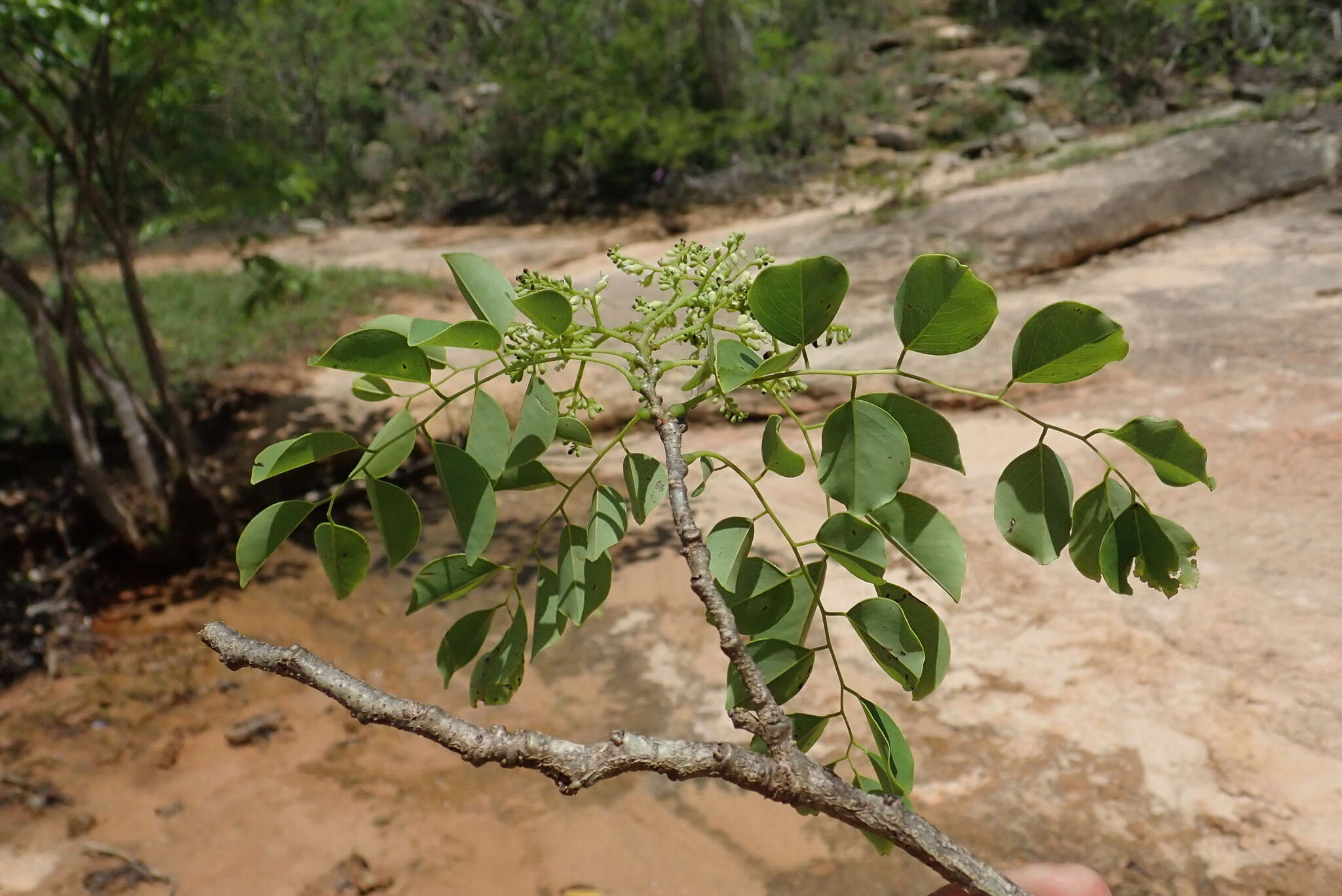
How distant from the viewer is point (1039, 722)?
245 centimetres

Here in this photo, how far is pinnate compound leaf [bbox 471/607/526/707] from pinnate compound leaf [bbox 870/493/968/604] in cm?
33

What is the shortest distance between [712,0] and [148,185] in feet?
24.1

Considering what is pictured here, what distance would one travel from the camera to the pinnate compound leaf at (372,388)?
2.51 ft

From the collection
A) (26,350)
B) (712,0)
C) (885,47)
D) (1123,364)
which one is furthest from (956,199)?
(885,47)

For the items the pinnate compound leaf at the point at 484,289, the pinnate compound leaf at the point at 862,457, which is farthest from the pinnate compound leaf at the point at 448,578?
the pinnate compound leaf at the point at 862,457

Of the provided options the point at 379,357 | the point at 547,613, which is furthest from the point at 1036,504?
the point at 379,357

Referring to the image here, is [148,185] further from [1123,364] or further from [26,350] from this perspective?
[1123,364]

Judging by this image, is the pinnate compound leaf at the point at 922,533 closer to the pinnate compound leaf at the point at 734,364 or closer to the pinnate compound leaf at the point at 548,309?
the pinnate compound leaf at the point at 734,364

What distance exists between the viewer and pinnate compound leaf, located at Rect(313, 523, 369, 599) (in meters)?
0.74

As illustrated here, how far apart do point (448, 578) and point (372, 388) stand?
0.19 m

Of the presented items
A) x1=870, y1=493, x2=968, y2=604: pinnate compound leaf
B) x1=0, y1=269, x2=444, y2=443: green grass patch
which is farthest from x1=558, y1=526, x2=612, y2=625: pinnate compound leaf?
x1=0, y1=269, x2=444, y2=443: green grass patch

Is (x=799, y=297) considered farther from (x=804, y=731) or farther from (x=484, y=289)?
(x=804, y=731)

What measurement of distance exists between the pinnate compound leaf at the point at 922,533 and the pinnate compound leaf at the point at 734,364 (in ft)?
0.47

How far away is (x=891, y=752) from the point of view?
2.66 feet
